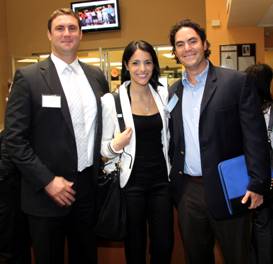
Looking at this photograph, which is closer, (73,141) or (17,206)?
(73,141)

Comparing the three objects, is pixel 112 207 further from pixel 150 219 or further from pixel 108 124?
pixel 108 124

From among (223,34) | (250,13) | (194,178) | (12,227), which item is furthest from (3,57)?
(194,178)

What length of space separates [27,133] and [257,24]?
4.65m

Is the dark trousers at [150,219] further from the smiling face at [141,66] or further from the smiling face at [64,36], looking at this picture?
the smiling face at [64,36]

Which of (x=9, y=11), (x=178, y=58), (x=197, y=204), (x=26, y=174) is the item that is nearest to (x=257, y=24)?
(x=178, y=58)

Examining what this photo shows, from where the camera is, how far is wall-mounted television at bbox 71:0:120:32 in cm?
773

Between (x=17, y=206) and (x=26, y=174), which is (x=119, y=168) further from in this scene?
(x=17, y=206)

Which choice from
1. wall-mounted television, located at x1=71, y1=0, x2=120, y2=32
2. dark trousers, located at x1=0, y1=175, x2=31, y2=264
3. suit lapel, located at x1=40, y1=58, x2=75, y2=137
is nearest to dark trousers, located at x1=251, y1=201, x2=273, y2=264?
suit lapel, located at x1=40, y1=58, x2=75, y2=137

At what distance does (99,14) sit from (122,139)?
6345 mm

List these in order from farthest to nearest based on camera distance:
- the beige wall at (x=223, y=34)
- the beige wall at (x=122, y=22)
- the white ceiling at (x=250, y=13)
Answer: the beige wall at (x=122, y=22)
the beige wall at (x=223, y=34)
the white ceiling at (x=250, y=13)

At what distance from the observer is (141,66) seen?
2.12 metres

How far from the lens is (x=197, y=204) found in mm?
2004

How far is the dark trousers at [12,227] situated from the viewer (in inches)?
89.0

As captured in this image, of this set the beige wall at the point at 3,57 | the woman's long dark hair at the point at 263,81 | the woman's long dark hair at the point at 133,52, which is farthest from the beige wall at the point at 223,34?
the beige wall at the point at 3,57
